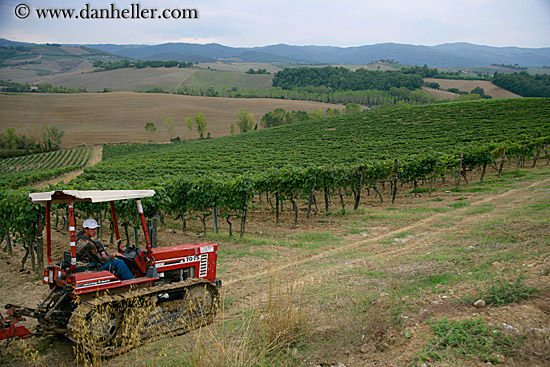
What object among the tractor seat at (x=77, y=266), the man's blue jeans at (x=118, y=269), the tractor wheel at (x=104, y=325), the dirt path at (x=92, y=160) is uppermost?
the tractor seat at (x=77, y=266)

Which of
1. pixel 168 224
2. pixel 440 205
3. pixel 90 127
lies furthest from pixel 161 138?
pixel 440 205

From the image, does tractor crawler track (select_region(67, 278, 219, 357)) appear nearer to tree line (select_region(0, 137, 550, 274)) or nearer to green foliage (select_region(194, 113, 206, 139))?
tree line (select_region(0, 137, 550, 274))

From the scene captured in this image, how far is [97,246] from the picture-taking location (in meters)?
6.56

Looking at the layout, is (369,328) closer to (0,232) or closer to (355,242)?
(355,242)

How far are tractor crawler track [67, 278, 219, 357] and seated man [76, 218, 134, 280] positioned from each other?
52 centimetres

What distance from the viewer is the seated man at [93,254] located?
6.35 meters

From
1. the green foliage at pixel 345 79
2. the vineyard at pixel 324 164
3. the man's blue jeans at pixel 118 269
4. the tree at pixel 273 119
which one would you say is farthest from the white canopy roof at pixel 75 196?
the green foliage at pixel 345 79

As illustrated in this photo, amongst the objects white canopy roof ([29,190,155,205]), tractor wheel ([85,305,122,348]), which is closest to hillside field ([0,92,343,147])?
white canopy roof ([29,190,155,205])

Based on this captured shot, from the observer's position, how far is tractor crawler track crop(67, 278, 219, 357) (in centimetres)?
549

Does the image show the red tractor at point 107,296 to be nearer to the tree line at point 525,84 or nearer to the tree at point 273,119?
the tree at point 273,119

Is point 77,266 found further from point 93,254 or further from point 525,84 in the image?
point 525,84

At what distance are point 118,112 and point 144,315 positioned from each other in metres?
96.7

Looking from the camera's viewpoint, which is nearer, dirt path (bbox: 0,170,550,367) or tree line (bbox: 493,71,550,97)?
dirt path (bbox: 0,170,550,367)

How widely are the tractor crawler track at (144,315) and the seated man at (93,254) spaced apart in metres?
0.52
